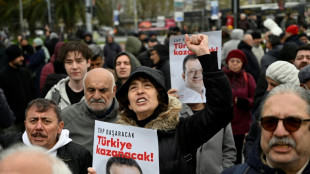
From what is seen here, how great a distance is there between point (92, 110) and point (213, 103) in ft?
5.26

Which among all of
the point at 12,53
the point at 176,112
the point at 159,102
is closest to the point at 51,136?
the point at 159,102

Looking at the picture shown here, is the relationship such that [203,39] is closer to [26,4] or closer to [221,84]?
[221,84]

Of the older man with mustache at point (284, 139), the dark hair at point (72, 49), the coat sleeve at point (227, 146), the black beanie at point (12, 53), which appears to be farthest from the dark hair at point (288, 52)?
the older man with mustache at point (284, 139)

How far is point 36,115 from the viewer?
3771 mm

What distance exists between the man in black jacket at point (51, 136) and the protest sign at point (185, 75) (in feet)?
3.62

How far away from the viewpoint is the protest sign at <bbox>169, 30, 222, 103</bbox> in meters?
4.38

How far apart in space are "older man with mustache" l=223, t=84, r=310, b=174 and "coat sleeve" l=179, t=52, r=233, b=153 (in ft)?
1.97

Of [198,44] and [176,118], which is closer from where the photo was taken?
[198,44]

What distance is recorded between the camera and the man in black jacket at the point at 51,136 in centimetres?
372

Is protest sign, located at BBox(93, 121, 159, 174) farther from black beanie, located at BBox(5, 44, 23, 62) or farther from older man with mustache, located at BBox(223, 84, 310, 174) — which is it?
black beanie, located at BBox(5, 44, 23, 62)

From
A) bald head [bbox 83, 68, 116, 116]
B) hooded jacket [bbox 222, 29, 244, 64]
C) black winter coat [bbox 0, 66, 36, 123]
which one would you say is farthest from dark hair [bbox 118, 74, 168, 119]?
hooded jacket [bbox 222, 29, 244, 64]

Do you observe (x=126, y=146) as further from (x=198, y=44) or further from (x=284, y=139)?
(x=284, y=139)

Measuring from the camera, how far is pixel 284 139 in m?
2.32

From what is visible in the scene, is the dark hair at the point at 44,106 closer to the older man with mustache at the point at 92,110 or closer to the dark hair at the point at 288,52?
the older man with mustache at the point at 92,110
